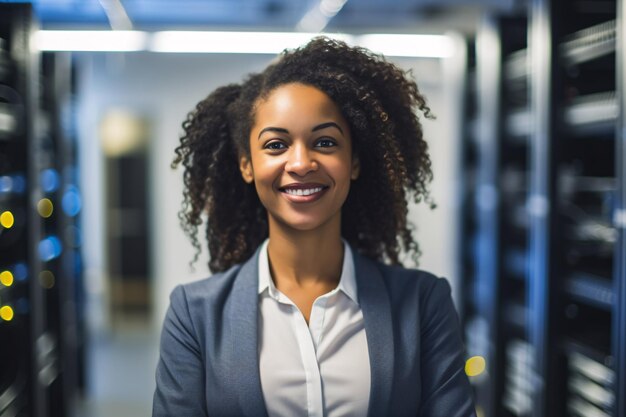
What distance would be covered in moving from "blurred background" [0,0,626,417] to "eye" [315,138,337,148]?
1007 mm

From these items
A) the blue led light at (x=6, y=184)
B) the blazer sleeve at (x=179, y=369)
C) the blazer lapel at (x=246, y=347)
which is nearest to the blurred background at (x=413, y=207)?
the blue led light at (x=6, y=184)

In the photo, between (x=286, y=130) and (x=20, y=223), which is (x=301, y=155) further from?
(x=20, y=223)

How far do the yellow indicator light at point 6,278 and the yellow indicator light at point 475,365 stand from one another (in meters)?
2.40

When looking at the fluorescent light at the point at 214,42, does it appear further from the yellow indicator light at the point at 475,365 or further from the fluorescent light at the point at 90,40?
the yellow indicator light at the point at 475,365

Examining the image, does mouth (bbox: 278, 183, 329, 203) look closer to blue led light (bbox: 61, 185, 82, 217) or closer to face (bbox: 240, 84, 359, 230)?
face (bbox: 240, 84, 359, 230)

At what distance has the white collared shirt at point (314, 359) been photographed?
126 centimetres

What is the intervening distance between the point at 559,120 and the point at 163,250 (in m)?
5.16

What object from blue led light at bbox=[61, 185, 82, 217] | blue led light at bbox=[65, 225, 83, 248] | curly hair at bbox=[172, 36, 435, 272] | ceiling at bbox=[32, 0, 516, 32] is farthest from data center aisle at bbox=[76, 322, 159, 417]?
curly hair at bbox=[172, 36, 435, 272]

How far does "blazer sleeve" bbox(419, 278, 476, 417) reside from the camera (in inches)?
50.3

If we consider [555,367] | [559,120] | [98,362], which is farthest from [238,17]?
[555,367]

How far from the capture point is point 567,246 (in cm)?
250

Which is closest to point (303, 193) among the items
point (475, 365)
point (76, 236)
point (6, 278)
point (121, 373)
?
point (6, 278)

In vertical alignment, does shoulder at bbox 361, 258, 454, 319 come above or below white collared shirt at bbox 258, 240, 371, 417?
above

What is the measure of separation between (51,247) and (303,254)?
109 inches
